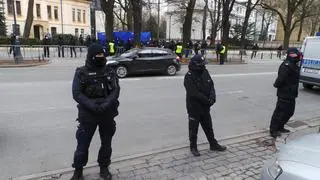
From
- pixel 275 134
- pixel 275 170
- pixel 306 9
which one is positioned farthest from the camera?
pixel 306 9

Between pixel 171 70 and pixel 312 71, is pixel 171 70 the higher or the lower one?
the lower one

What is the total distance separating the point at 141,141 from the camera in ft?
20.1

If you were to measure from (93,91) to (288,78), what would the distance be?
4.09 metres

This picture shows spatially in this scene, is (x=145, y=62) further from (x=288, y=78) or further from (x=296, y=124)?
(x=288, y=78)

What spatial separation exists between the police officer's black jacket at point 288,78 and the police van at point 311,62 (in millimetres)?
6710

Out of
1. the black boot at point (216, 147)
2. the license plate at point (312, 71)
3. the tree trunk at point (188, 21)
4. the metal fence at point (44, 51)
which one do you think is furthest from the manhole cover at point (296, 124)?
the tree trunk at point (188, 21)

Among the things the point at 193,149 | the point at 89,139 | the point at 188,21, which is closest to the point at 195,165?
the point at 193,149

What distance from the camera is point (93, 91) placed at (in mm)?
3992

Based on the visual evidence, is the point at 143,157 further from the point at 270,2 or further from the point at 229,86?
the point at 270,2

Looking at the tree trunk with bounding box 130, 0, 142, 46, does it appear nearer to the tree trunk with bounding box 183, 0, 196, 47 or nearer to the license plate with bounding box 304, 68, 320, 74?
the tree trunk with bounding box 183, 0, 196, 47

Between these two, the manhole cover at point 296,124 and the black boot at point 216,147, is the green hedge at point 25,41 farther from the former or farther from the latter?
the black boot at point 216,147

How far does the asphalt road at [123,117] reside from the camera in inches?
214

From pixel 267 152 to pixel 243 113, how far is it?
3.10 m

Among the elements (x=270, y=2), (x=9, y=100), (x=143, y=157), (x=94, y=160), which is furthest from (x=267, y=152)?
(x=270, y=2)
